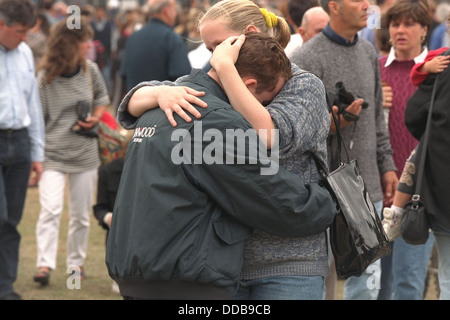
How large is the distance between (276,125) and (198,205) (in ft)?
1.34

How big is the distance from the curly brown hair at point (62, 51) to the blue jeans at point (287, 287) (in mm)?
4528

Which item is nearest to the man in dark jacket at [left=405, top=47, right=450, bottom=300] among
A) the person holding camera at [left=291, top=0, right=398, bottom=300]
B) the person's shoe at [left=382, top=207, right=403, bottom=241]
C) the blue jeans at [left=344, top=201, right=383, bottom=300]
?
the person's shoe at [left=382, top=207, right=403, bottom=241]

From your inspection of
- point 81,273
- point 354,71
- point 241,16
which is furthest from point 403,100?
point 81,273

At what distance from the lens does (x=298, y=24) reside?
662 cm

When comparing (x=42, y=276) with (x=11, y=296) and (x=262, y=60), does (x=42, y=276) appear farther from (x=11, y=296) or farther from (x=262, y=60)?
(x=262, y=60)

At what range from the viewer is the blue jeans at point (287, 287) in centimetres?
311

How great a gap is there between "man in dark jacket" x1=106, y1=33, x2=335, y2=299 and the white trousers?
14.5 ft

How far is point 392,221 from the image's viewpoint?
186 inches

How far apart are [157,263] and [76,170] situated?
15.3 feet

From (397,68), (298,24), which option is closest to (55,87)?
(298,24)

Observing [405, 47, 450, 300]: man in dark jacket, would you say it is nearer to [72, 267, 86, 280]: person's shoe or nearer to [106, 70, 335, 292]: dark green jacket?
[106, 70, 335, 292]: dark green jacket

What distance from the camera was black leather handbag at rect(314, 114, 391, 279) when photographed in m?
3.21

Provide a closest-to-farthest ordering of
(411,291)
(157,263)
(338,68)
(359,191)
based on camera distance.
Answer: (157,263) → (359,191) → (338,68) → (411,291)
